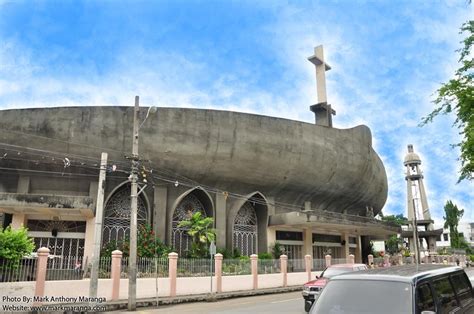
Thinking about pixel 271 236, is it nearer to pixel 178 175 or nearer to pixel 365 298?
pixel 178 175

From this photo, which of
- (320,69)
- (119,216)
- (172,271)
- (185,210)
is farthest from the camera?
(320,69)

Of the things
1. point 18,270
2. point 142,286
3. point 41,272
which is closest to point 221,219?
point 142,286

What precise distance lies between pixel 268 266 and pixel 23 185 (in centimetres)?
1655

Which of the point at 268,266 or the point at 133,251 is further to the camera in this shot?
the point at 268,266

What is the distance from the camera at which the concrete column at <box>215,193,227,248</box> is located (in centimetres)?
3066

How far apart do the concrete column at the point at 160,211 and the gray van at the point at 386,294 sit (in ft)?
79.3

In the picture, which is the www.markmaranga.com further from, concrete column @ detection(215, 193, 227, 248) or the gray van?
concrete column @ detection(215, 193, 227, 248)

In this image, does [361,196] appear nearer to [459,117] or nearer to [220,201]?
[220,201]

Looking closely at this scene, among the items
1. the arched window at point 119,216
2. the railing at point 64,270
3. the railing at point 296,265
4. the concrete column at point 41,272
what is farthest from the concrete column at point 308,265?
the concrete column at point 41,272

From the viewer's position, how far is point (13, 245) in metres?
15.2

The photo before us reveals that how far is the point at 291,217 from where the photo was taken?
32.2 m

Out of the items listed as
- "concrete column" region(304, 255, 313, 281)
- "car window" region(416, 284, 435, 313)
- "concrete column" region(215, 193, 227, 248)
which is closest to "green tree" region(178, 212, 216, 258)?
"concrete column" region(215, 193, 227, 248)

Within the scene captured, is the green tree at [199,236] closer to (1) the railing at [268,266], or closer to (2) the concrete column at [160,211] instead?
(2) the concrete column at [160,211]

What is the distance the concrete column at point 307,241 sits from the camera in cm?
3684
